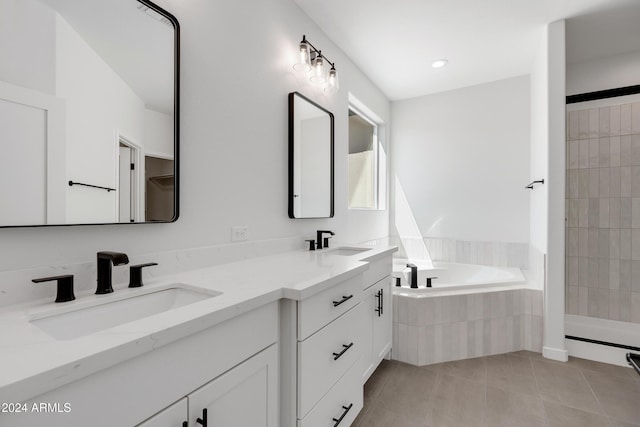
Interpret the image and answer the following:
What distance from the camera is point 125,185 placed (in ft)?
3.59

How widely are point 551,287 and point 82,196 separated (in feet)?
9.45

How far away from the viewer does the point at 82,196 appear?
3.17 ft

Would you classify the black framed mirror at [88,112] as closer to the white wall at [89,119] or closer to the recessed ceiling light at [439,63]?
the white wall at [89,119]

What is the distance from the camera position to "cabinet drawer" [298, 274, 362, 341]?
104 centimetres

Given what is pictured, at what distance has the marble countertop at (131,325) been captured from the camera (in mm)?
477

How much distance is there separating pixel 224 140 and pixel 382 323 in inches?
59.4

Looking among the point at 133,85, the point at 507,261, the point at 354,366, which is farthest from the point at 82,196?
the point at 507,261

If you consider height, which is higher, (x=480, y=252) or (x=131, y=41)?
(x=131, y=41)

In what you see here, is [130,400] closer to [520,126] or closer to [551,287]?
[551,287]

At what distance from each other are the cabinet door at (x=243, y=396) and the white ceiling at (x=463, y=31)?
2189 mm

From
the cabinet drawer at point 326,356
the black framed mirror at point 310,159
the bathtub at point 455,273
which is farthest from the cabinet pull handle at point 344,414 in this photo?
the bathtub at point 455,273

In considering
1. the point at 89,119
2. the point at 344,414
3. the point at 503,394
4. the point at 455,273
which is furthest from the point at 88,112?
the point at 455,273

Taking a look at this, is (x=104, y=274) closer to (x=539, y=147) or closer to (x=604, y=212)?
(x=539, y=147)

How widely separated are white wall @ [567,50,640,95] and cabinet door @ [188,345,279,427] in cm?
353
